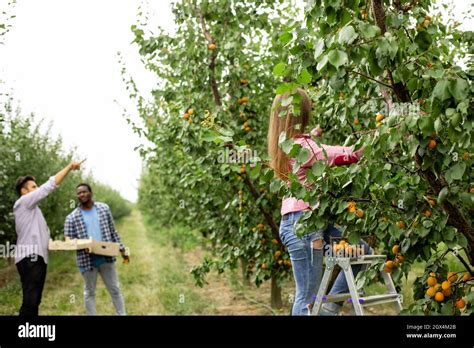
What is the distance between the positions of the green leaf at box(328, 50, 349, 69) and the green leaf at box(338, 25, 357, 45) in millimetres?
42

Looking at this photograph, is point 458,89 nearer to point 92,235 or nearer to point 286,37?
point 286,37

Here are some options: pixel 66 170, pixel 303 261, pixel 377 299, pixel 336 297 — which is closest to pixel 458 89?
pixel 303 261

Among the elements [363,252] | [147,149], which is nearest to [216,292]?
[147,149]

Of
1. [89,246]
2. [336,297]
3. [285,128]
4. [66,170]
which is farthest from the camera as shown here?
[89,246]

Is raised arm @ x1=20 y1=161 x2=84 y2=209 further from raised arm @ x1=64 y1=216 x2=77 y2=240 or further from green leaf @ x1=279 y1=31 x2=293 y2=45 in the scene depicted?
green leaf @ x1=279 y1=31 x2=293 y2=45

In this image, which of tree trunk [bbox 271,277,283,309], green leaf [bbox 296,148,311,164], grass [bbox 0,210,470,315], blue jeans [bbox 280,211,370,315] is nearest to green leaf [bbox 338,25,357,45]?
green leaf [bbox 296,148,311,164]

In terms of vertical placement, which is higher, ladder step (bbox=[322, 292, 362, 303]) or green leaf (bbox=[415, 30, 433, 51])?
green leaf (bbox=[415, 30, 433, 51])

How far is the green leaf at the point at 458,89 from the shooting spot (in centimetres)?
215

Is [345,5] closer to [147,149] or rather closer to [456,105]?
[456,105]

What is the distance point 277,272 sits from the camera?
5.82m

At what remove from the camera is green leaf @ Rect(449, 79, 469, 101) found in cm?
215

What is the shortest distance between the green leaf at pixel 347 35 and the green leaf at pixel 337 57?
4 centimetres

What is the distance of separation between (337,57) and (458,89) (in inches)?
18.7

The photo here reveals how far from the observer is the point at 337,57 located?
2.25m
